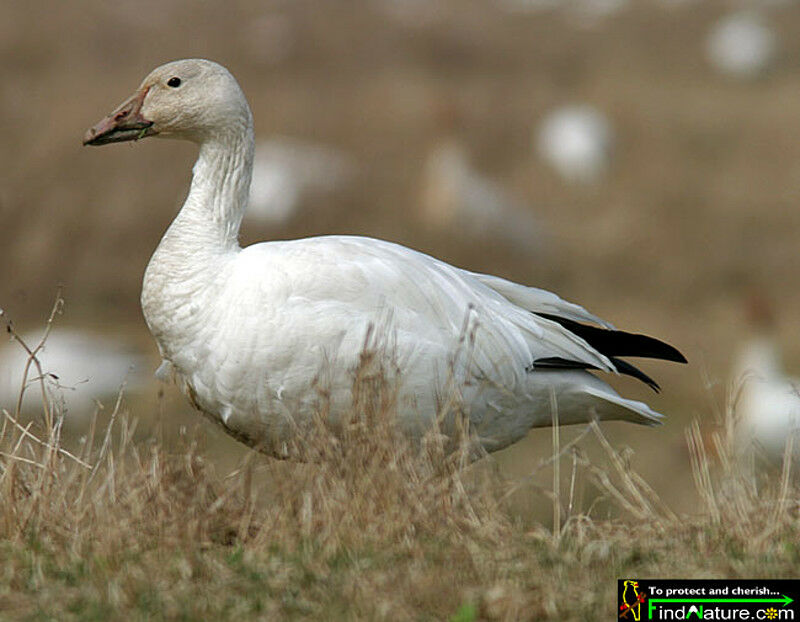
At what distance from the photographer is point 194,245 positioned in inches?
172

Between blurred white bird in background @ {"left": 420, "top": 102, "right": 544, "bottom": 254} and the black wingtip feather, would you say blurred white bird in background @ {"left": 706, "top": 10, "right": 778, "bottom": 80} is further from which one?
the black wingtip feather

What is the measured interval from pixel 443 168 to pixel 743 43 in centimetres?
1131

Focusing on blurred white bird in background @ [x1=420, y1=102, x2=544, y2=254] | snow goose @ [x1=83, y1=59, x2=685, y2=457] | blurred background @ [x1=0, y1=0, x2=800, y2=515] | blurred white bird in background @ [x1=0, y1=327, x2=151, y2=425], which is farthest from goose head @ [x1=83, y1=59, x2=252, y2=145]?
blurred white bird in background @ [x1=420, y1=102, x2=544, y2=254]

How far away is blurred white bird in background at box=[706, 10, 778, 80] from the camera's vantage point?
742 inches

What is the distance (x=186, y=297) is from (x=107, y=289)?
21.4ft

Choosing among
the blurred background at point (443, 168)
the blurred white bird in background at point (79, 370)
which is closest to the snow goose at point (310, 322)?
the blurred background at point (443, 168)

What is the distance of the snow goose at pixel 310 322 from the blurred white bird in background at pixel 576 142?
9.54m

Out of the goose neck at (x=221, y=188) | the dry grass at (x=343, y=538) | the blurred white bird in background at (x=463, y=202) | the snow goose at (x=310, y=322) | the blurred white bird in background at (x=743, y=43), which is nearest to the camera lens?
the dry grass at (x=343, y=538)

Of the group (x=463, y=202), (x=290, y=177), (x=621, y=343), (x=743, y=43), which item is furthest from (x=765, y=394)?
(x=743, y=43)

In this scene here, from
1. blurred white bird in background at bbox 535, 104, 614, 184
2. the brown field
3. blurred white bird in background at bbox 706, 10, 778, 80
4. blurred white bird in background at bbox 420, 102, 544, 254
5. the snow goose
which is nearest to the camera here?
the brown field

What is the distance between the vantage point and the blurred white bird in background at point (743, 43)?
1886 centimetres

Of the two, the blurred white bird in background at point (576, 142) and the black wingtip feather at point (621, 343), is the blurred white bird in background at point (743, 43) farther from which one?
the black wingtip feather at point (621, 343)

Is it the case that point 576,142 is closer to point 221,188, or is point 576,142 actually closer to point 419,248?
point 419,248

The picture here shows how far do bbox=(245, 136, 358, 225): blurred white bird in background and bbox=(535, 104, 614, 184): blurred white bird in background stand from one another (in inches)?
114
